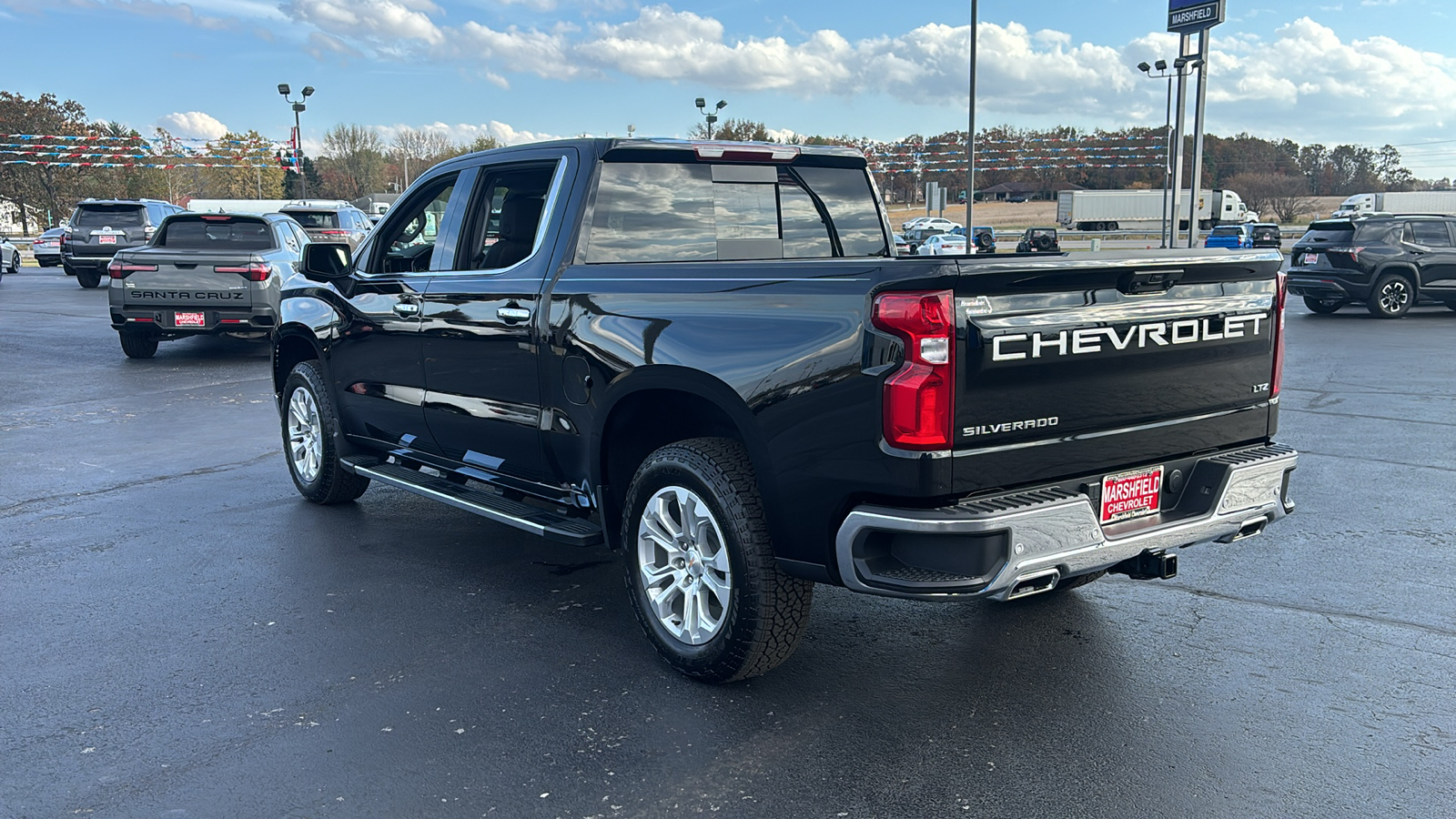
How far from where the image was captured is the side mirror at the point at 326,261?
6324 mm

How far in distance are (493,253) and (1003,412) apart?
2.79 meters

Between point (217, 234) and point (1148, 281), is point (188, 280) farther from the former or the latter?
point (1148, 281)

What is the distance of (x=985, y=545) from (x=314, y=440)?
15.6 ft

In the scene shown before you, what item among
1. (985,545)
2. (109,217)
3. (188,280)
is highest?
(109,217)

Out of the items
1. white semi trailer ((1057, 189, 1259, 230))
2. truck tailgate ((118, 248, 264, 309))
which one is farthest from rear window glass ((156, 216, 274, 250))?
white semi trailer ((1057, 189, 1259, 230))

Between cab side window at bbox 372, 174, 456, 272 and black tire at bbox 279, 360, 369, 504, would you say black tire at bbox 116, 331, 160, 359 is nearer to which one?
black tire at bbox 279, 360, 369, 504

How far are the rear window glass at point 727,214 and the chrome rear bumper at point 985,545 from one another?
1913 millimetres

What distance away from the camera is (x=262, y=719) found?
386 cm

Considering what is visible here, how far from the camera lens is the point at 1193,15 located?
23.2 metres

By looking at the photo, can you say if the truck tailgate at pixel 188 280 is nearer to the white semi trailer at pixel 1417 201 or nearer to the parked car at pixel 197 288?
the parked car at pixel 197 288

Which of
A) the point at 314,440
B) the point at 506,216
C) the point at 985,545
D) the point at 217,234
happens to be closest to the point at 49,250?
the point at 217,234

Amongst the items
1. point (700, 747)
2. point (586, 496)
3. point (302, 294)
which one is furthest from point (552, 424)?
point (302, 294)

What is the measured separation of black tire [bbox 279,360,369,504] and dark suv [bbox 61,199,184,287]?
22.6 meters

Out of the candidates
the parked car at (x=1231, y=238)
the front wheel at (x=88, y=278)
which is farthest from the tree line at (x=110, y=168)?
the parked car at (x=1231, y=238)
